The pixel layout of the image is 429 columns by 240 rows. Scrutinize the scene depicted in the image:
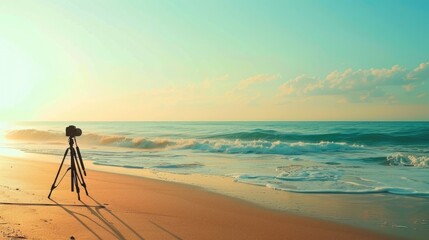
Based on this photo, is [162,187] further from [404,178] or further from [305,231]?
[404,178]

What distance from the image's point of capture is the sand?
539cm

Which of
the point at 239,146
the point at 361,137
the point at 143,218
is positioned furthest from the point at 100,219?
the point at 361,137

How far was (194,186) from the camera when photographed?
34.0ft

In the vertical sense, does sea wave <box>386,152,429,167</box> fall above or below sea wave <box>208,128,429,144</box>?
below

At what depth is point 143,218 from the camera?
627 cm

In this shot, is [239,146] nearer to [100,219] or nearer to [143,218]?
[143,218]

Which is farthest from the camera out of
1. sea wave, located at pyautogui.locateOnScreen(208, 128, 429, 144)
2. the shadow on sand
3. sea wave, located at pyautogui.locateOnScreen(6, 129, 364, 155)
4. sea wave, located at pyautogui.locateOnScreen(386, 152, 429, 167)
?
sea wave, located at pyautogui.locateOnScreen(208, 128, 429, 144)

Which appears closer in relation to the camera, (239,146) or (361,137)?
(239,146)

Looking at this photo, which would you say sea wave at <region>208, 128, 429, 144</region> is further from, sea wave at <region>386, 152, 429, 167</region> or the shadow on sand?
the shadow on sand

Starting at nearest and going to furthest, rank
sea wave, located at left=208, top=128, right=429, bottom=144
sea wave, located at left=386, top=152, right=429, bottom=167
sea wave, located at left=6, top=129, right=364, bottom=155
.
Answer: sea wave, located at left=386, top=152, right=429, bottom=167, sea wave, located at left=6, top=129, right=364, bottom=155, sea wave, located at left=208, top=128, right=429, bottom=144

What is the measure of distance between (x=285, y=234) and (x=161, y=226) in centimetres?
181

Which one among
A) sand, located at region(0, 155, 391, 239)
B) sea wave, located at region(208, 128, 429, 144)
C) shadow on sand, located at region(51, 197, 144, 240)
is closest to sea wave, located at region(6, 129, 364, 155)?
sea wave, located at region(208, 128, 429, 144)

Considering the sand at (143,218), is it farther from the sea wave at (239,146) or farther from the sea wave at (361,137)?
the sea wave at (361,137)

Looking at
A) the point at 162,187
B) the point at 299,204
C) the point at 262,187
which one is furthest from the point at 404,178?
the point at 162,187
